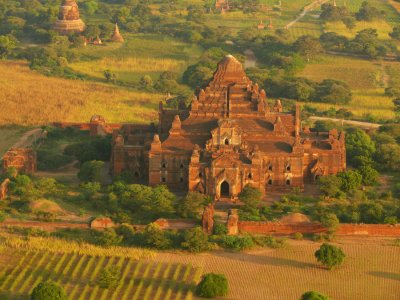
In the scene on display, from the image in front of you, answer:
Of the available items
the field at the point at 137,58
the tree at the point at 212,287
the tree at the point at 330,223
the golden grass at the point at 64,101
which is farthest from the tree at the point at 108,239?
the field at the point at 137,58

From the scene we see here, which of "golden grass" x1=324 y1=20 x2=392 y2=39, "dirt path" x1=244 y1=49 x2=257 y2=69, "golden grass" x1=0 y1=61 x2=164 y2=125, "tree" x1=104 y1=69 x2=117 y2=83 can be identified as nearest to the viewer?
"golden grass" x1=0 y1=61 x2=164 y2=125

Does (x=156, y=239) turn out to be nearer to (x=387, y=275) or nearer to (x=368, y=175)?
(x=387, y=275)

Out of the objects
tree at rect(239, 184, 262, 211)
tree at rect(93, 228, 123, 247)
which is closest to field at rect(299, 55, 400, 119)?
tree at rect(239, 184, 262, 211)

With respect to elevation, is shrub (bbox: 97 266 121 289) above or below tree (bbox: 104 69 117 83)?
below

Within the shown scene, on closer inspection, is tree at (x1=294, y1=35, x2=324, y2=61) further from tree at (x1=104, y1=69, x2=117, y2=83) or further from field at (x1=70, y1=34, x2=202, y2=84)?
tree at (x1=104, y1=69, x2=117, y2=83)

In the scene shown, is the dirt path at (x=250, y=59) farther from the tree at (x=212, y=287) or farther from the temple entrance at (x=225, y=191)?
the tree at (x=212, y=287)

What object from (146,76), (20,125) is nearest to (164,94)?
(146,76)

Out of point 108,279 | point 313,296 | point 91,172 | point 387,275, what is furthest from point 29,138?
point 313,296
